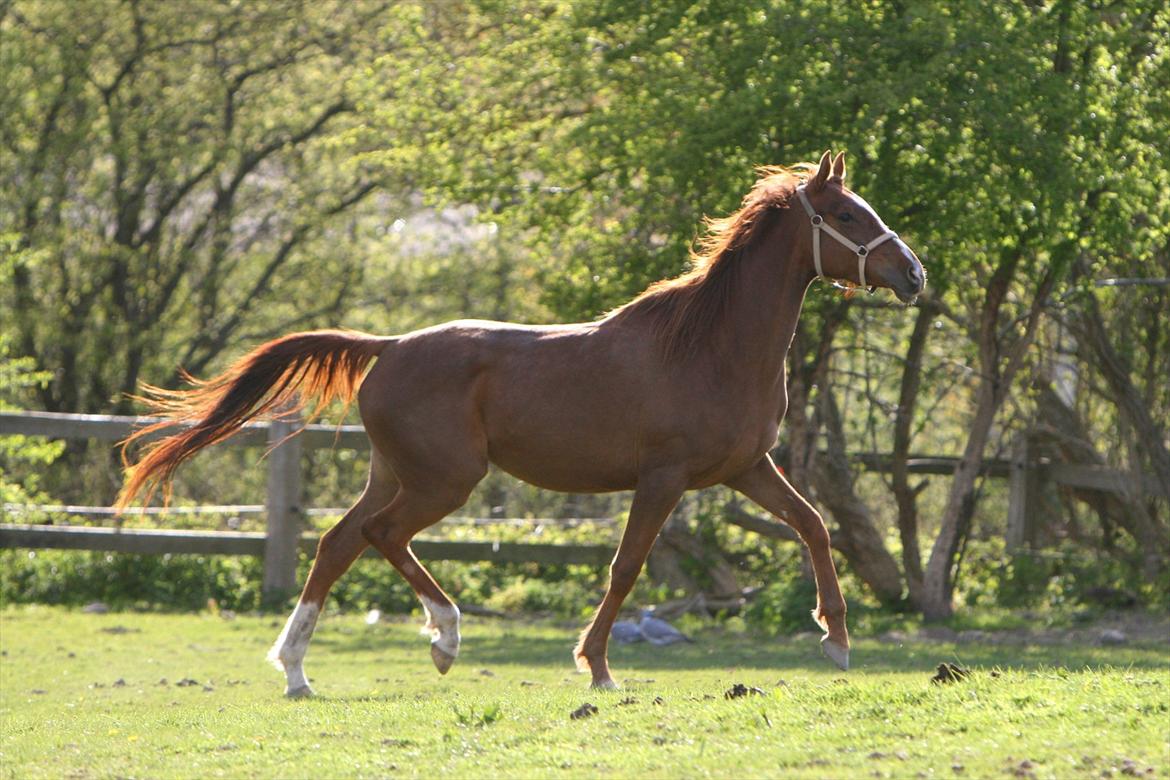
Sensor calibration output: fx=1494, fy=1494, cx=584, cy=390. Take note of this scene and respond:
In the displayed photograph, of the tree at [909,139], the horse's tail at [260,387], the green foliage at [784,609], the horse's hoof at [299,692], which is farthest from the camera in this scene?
the green foliage at [784,609]

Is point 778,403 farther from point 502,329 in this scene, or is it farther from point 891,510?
point 891,510

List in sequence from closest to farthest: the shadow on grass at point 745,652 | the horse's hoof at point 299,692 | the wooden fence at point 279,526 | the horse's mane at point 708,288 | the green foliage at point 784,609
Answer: the horse's mane at point 708,288 < the horse's hoof at point 299,692 < the shadow on grass at point 745,652 < the green foliage at point 784,609 < the wooden fence at point 279,526

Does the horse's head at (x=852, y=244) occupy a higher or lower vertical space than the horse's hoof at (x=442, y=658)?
higher

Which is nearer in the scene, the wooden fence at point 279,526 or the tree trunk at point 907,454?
the tree trunk at point 907,454

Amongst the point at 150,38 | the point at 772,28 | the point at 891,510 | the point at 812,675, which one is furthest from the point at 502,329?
the point at 150,38

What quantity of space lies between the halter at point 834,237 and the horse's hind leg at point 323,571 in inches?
97.6

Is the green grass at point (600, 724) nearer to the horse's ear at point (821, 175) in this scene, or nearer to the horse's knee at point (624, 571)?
the horse's knee at point (624, 571)

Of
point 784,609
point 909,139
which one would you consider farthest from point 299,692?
point 909,139

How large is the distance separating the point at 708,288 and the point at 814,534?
133 cm

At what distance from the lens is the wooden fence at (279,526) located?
1298 centimetres

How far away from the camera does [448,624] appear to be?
7.56m

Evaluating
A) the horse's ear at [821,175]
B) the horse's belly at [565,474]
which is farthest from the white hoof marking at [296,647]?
the horse's ear at [821,175]

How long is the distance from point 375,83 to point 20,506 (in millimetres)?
5208

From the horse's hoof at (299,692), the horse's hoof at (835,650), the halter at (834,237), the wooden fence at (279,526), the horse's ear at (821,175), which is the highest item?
the horse's ear at (821,175)
